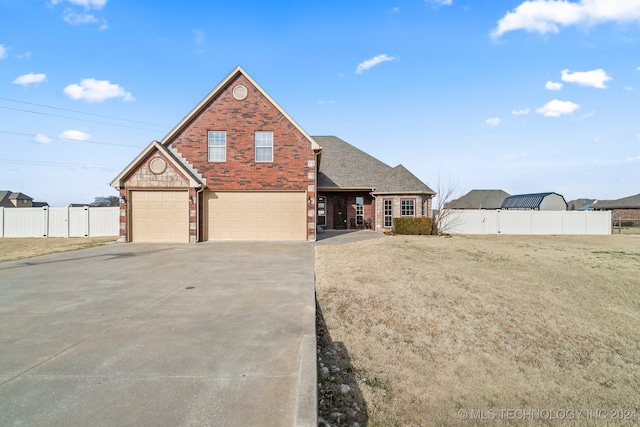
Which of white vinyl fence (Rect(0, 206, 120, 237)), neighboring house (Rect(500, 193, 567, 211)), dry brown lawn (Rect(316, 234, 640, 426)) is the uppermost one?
neighboring house (Rect(500, 193, 567, 211))

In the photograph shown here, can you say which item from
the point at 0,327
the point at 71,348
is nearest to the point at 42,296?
the point at 0,327

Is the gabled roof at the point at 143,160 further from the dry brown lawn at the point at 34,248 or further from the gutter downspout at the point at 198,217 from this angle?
the dry brown lawn at the point at 34,248

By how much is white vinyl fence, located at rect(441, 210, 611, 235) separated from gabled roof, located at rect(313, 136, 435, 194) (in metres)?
3.38

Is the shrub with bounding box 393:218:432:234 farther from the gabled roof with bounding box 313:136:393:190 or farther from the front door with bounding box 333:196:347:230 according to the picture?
the front door with bounding box 333:196:347:230

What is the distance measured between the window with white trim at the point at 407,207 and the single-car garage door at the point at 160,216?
1414cm

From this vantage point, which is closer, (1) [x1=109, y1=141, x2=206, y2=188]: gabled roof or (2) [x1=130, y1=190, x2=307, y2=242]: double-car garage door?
(1) [x1=109, y1=141, x2=206, y2=188]: gabled roof

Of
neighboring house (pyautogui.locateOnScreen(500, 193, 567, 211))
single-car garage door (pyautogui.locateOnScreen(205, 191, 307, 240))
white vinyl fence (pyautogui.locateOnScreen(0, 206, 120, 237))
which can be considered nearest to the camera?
single-car garage door (pyautogui.locateOnScreen(205, 191, 307, 240))

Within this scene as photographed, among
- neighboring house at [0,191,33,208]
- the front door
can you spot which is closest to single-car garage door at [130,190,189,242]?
the front door

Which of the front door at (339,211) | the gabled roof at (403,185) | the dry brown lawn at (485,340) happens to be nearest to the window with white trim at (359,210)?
the front door at (339,211)

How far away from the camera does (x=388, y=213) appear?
2339 centimetres

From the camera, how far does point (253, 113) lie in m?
16.7

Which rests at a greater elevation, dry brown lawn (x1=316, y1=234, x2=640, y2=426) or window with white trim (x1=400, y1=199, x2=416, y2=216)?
window with white trim (x1=400, y1=199, x2=416, y2=216)

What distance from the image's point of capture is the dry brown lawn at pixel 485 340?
387 centimetres

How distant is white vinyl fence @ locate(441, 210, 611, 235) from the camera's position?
942 inches
